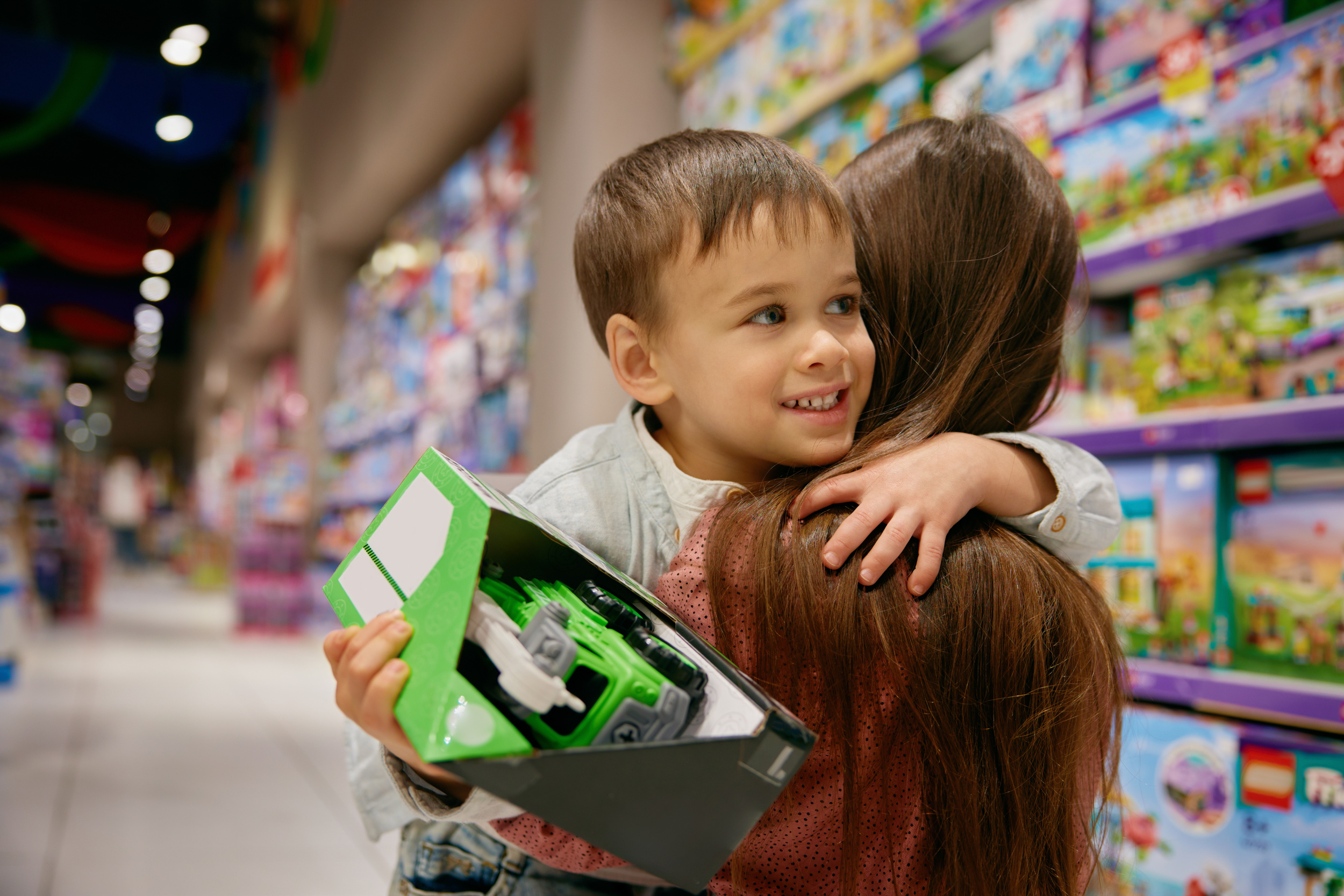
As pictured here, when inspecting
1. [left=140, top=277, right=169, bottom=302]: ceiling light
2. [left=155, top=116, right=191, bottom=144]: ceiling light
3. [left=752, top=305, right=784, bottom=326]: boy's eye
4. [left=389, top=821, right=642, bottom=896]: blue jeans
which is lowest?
[left=389, top=821, right=642, bottom=896]: blue jeans

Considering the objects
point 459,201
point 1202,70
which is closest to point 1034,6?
point 1202,70

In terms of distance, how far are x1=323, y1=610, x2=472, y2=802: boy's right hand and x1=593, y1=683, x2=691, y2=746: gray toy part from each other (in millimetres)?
126

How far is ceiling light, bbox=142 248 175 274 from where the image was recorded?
14.3 m

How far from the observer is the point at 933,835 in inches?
27.9

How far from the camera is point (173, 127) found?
1077 cm

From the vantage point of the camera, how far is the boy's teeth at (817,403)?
88cm

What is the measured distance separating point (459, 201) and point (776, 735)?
18.3 feet

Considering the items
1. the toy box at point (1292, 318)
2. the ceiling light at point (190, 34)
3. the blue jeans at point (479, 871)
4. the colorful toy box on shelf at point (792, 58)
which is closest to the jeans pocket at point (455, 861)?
the blue jeans at point (479, 871)

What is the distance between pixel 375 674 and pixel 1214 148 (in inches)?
67.9

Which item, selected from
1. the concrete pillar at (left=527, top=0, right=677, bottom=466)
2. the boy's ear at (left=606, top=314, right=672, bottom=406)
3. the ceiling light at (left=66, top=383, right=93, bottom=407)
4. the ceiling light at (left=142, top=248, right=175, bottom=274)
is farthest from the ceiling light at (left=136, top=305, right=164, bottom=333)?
the boy's ear at (left=606, top=314, right=672, bottom=406)

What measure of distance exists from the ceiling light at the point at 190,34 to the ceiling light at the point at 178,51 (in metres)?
0.03

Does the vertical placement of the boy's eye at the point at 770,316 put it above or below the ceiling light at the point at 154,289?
below

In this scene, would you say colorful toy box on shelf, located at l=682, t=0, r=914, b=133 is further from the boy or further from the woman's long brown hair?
the woman's long brown hair

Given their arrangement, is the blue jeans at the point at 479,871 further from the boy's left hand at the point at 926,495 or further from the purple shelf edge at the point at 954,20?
the purple shelf edge at the point at 954,20
